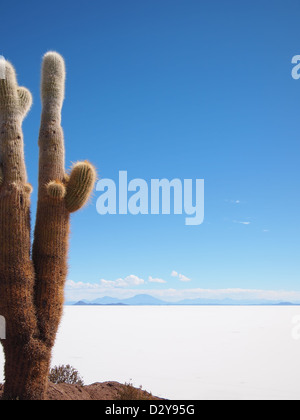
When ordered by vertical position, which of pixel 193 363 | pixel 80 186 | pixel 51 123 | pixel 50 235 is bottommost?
pixel 193 363

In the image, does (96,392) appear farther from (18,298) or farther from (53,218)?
(53,218)

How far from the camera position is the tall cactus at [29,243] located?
24.2 ft

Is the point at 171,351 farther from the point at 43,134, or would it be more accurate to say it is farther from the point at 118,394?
the point at 43,134

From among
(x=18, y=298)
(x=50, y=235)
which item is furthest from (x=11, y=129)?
(x=18, y=298)

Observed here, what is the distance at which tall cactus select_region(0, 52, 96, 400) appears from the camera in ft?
24.2

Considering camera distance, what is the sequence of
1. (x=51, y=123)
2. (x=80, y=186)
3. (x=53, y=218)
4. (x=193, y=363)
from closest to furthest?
(x=53, y=218) < (x=80, y=186) < (x=51, y=123) < (x=193, y=363)

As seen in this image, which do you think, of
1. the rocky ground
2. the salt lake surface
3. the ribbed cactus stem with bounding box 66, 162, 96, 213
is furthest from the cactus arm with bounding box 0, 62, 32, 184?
the salt lake surface

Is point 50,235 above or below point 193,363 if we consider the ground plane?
above

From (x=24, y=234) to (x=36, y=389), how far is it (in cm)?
268

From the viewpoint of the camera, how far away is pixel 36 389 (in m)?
7.50

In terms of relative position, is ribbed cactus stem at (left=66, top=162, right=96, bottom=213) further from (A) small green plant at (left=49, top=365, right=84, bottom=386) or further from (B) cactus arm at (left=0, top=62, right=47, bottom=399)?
(A) small green plant at (left=49, top=365, right=84, bottom=386)

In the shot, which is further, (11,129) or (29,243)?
(11,129)

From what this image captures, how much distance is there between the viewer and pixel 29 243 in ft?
25.2
